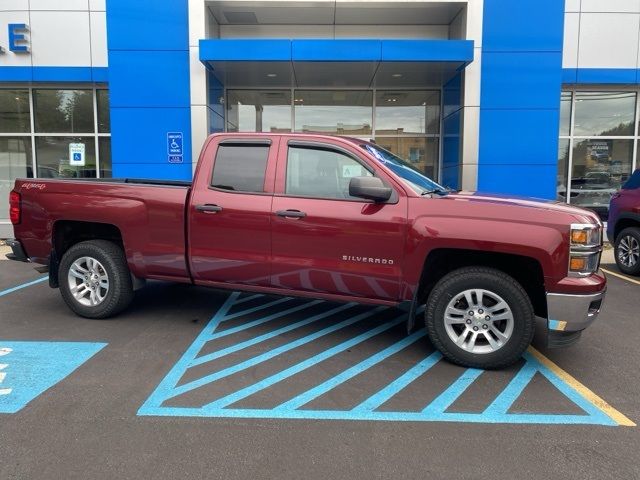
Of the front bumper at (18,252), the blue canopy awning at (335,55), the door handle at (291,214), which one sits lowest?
the front bumper at (18,252)

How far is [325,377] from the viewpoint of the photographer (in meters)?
4.23

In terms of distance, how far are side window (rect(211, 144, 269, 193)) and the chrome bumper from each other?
8.97ft

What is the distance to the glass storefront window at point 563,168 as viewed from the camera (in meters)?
13.5

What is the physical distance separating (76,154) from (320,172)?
1037 centimetres

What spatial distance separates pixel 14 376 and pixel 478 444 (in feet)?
11.6

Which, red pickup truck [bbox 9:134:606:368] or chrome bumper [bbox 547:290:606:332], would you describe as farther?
red pickup truck [bbox 9:134:606:368]

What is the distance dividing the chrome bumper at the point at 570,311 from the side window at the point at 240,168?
8.97ft

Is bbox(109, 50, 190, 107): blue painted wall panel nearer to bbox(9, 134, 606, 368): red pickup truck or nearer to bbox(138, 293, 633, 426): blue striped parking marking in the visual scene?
bbox(9, 134, 606, 368): red pickup truck

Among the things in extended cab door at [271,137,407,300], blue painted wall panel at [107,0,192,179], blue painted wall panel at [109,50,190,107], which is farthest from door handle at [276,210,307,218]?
blue painted wall panel at [109,50,190,107]

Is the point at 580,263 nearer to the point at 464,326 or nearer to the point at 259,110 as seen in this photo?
the point at 464,326

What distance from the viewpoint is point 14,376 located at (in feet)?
13.7

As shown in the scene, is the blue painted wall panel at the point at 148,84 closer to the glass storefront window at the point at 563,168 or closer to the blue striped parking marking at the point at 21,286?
the blue striped parking marking at the point at 21,286

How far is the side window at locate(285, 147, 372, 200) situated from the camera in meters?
4.77

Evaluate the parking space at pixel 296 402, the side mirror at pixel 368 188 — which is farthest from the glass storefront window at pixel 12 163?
the side mirror at pixel 368 188
